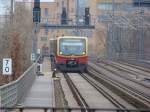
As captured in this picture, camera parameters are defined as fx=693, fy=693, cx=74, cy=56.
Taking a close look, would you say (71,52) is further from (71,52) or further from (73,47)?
(73,47)

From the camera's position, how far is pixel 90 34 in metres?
123

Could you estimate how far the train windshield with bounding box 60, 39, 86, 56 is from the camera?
59125 mm

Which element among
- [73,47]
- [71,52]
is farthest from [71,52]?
[73,47]

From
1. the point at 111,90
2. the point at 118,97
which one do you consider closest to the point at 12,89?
the point at 118,97

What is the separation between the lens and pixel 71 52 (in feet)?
194

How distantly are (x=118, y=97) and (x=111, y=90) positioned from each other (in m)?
5.50

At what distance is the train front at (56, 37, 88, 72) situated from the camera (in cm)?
5903

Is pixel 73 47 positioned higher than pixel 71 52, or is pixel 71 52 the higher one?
pixel 73 47

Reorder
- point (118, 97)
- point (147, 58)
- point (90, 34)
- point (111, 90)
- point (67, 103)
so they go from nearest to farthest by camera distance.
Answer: point (67, 103)
point (118, 97)
point (111, 90)
point (147, 58)
point (90, 34)

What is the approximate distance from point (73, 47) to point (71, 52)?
18.1 inches

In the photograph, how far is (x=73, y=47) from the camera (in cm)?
5912

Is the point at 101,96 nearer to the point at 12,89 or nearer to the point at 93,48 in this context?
the point at 12,89

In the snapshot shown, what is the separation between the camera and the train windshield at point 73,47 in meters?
59.1

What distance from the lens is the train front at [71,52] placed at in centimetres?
5903
